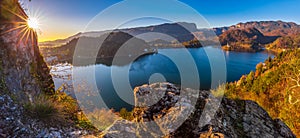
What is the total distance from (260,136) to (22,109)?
5.03m

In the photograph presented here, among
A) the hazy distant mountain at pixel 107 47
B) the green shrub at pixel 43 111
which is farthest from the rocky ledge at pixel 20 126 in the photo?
the hazy distant mountain at pixel 107 47

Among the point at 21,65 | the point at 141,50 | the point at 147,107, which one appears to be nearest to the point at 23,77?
the point at 21,65

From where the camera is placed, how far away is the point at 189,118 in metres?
3.31

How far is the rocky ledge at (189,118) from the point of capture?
127 inches

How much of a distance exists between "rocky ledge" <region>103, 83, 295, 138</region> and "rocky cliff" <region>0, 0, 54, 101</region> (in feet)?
8.76

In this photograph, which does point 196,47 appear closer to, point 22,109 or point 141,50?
point 141,50

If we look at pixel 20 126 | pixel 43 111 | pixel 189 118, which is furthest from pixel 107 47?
pixel 189 118

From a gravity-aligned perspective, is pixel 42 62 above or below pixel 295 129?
above

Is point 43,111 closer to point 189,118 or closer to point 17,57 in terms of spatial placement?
point 17,57

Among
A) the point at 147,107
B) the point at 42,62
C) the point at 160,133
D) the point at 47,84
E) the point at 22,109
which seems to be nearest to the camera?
the point at 160,133

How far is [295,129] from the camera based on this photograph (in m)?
8.95

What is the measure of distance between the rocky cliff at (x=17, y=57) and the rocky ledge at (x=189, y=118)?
2670 mm

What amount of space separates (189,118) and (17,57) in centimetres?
485

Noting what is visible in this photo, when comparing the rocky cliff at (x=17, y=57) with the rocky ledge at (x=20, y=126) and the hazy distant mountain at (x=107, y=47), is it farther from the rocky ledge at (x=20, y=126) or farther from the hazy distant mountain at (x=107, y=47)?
the hazy distant mountain at (x=107, y=47)
